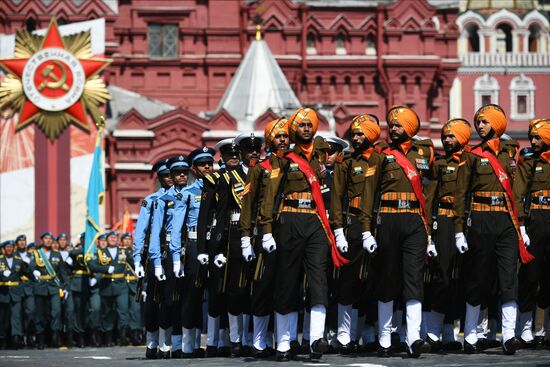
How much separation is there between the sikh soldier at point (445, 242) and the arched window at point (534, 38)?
191 ft

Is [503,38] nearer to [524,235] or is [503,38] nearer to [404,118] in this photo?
[524,235]

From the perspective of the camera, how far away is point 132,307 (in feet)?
91.8

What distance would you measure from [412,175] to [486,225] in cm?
94

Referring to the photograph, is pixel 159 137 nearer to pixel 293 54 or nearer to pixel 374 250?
pixel 293 54

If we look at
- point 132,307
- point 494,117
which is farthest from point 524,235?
point 132,307

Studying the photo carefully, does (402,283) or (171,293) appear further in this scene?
(171,293)

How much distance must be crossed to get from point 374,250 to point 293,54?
35465 millimetres

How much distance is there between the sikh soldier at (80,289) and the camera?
27906 mm

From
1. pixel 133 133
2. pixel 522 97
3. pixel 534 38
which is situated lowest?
pixel 133 133

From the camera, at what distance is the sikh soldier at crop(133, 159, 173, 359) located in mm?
18219

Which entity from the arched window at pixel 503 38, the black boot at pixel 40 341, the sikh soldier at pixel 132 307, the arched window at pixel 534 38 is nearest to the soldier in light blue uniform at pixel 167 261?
the black boot at pixel 40 341

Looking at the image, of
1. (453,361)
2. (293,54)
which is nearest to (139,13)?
(293,54)

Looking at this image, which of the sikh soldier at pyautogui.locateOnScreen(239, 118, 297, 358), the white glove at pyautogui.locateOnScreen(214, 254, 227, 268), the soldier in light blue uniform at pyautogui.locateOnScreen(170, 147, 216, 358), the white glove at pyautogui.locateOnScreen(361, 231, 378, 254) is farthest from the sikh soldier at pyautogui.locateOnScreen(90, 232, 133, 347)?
the white glove at pyautogui.locateOnScreen(361, 231, 378, 254)

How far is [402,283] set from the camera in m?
15.8
